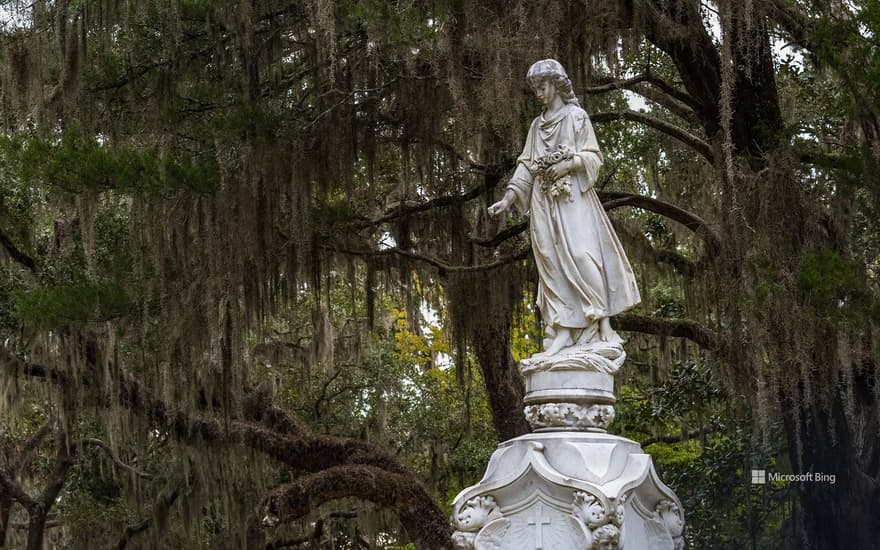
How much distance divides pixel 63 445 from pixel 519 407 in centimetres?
607

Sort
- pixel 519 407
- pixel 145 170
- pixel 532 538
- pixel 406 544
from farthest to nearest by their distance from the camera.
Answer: pixel 406 544, pixel 519 407, pixel 145 170, pixel 532 538

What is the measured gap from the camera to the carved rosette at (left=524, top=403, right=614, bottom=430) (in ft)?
24.0

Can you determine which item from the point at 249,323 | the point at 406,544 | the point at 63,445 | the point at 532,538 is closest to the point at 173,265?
the point at 249,323

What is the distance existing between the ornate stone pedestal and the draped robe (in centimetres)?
26

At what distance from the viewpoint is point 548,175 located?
7.70 meters

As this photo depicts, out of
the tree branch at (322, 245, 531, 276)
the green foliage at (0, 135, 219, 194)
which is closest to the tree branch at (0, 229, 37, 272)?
the green foliage at (0, 135, 219, 194)

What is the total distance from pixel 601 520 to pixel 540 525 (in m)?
0.40

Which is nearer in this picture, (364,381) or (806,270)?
(806,270)

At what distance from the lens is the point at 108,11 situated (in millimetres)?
12352

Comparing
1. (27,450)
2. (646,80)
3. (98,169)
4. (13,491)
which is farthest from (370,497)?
(27,450)

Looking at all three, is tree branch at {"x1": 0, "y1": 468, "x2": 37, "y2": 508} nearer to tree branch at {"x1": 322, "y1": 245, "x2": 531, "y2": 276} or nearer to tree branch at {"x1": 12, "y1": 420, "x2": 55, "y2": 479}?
tree branch at {"x1": 12, "y1": 420, "x2": 55, "y2": 479}

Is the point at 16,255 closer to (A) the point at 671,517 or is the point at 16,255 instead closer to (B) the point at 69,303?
(B) the point at 69,303

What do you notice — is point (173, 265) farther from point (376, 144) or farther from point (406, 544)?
point (406, 544)

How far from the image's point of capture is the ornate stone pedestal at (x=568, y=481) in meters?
7.02
